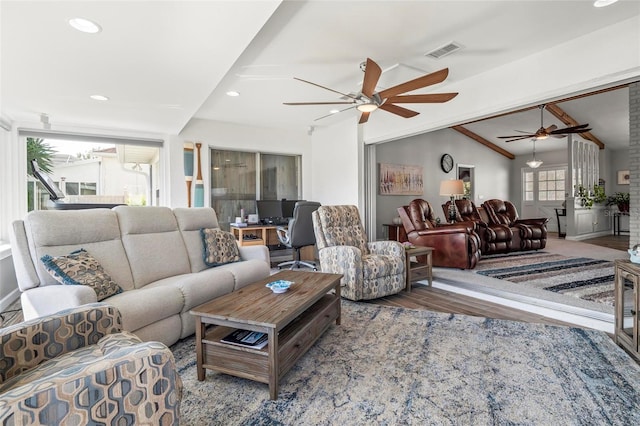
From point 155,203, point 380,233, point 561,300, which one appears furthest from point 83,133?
point 561,300

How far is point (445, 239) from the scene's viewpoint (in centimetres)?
444

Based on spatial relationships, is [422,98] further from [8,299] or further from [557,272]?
[8,299]

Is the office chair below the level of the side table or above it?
above

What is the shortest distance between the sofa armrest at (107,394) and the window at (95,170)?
4.31 metres

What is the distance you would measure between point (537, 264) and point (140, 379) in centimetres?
534

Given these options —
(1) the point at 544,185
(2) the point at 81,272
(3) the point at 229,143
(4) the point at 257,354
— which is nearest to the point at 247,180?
(3) the point at 229,143

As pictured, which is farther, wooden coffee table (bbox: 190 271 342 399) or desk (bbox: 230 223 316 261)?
desk (bbox: 230 223 316 261)

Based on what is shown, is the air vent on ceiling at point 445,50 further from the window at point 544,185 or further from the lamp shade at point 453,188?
the window at point 544,185

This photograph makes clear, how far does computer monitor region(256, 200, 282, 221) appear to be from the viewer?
5.49 meters

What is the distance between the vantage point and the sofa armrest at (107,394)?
85 centimetres

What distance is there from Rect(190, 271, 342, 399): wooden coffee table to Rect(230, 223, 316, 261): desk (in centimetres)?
263

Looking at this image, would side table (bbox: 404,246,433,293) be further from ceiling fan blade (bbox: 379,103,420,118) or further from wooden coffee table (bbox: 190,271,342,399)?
wooden coffee table (bbox: 190,271,342,399)

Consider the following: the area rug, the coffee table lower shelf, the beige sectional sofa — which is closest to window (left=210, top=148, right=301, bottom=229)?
the beige sectional sofa

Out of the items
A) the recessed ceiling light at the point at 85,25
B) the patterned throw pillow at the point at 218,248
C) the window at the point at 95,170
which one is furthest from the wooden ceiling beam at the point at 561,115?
the window at the point at 95,170
